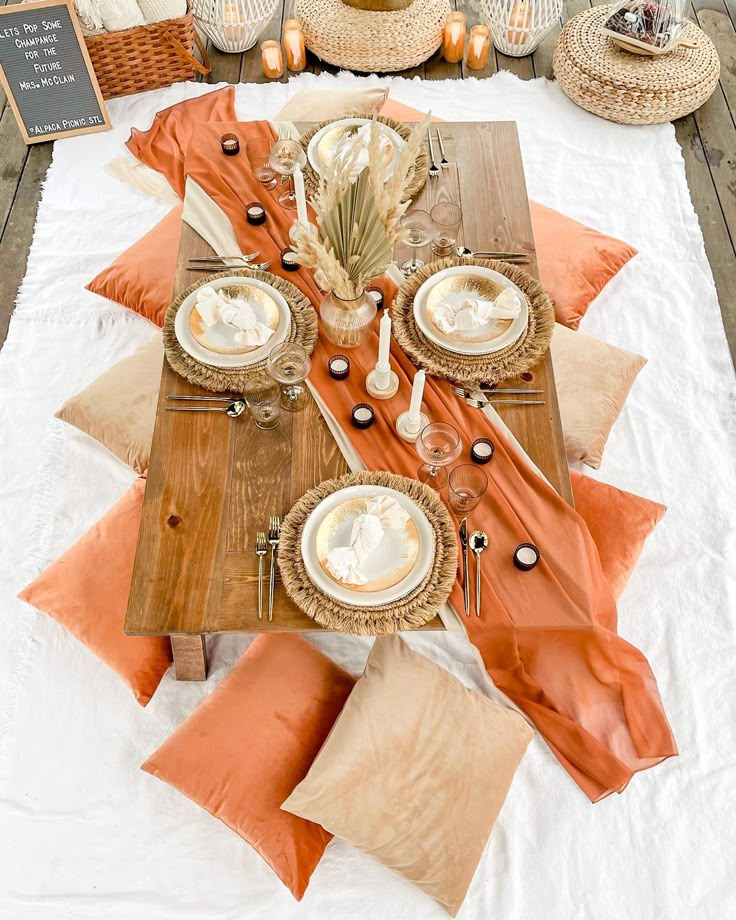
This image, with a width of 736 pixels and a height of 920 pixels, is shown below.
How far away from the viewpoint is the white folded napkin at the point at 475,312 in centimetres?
179

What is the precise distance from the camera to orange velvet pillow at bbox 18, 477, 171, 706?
69.7 inches

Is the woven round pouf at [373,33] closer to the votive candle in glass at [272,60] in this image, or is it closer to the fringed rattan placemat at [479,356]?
the votive candle in glass at [272,60]

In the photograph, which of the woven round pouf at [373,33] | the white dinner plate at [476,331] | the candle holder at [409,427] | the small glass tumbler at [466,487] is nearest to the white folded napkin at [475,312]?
the white dinner plate at [476,331]

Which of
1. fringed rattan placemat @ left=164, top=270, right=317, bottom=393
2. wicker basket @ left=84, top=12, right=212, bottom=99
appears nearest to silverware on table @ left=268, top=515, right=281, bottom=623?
fringed rattan placemat @ left=164, top=270, right=317, bottom=393

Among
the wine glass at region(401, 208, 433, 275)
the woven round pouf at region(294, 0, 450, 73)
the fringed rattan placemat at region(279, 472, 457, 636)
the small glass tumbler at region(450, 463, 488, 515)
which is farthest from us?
the woven round pouf at region(294, 0, 450, 73)

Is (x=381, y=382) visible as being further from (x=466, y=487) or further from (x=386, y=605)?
(x=386, y=605)

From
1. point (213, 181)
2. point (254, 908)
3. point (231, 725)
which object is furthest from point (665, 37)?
point (254, 908)

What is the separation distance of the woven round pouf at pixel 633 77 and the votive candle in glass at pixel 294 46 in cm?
105

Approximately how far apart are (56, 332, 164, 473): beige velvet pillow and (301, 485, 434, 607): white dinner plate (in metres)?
0.70

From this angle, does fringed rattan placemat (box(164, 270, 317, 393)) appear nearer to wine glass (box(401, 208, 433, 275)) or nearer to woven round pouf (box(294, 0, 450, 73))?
wine glass (box(401, 208, 433, 275))

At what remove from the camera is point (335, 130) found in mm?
2182

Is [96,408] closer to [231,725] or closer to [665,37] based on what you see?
[231,725]

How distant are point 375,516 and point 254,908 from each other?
2.75 feet

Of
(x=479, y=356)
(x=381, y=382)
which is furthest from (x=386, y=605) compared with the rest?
(x=479, y=356)
